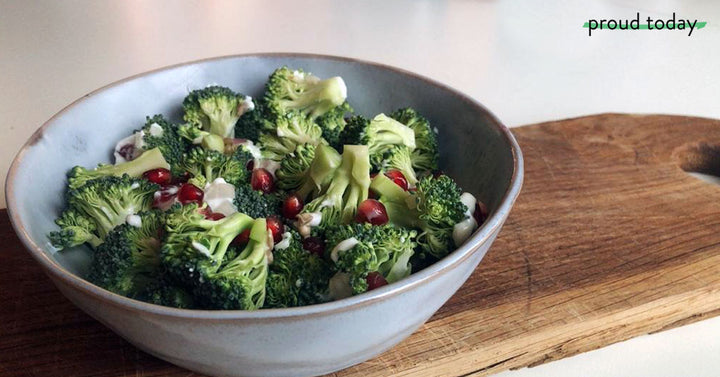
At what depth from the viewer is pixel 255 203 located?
50.3 inches

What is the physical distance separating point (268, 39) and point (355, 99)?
1.38m

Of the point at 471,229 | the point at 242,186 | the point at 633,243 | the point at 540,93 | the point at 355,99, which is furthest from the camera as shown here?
the point at 540,93

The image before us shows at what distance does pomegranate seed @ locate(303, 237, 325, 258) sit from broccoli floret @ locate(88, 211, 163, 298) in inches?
10.2

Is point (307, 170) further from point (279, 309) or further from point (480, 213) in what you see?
point (279, 309)

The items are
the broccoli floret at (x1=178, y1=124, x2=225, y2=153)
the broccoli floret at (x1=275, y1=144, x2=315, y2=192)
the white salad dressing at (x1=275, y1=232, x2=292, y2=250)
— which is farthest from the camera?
the broccoli floret at (x1=178, y1=124, x2=225, y2=153)

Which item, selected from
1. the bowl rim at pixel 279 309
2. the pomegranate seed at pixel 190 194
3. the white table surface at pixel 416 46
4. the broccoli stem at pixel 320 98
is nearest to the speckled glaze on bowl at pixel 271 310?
the bowl rim at pixel 279 309

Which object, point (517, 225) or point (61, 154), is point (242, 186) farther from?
point (517, 225)

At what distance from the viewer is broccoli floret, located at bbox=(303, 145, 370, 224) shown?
1.26m

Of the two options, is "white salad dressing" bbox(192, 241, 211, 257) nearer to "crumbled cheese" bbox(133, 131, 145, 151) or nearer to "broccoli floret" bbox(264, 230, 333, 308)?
"broccoli floret" bbox(264, 230, 333, 308)

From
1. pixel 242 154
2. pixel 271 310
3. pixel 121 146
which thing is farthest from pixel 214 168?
pixel 271 310

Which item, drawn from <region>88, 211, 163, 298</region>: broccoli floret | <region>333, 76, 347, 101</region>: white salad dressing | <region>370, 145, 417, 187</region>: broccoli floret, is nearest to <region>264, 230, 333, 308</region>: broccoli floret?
<region>88, 211, 163, 298</region>: broccoli floret

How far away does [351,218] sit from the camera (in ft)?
4.15

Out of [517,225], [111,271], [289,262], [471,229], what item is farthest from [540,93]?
[111,271]

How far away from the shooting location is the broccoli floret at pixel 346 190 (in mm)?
1263
